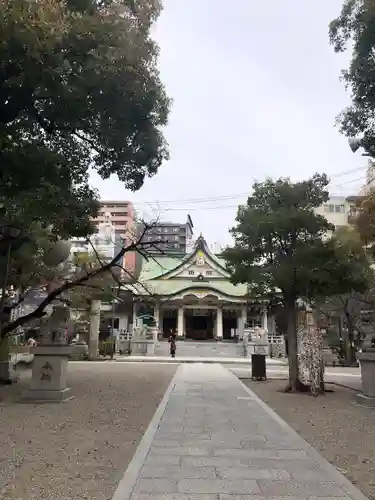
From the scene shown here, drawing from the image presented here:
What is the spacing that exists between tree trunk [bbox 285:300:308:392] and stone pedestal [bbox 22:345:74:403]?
21.7 feet

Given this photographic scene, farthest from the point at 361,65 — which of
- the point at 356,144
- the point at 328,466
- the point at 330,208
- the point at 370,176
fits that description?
the point at 330,208

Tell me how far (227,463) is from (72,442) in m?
2.57

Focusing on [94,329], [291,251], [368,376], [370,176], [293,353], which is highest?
[370,176]

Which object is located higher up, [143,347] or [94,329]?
[94,329]

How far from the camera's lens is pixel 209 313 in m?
46.8

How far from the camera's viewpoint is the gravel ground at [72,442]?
5.05m

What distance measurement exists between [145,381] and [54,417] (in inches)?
287

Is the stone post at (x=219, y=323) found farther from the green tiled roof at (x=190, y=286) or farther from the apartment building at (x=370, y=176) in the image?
the apartment building at (x=370, y=176)

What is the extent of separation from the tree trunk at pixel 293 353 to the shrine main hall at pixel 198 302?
27.2 meters

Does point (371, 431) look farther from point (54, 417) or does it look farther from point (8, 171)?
point (8, 171)

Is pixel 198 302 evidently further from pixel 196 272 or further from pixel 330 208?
pixel 330 208

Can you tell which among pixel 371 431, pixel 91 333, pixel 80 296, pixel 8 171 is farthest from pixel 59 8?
pixel 91 333

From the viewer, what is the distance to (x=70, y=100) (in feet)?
32.0

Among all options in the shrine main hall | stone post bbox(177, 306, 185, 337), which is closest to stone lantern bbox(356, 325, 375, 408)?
the shrine main hall
